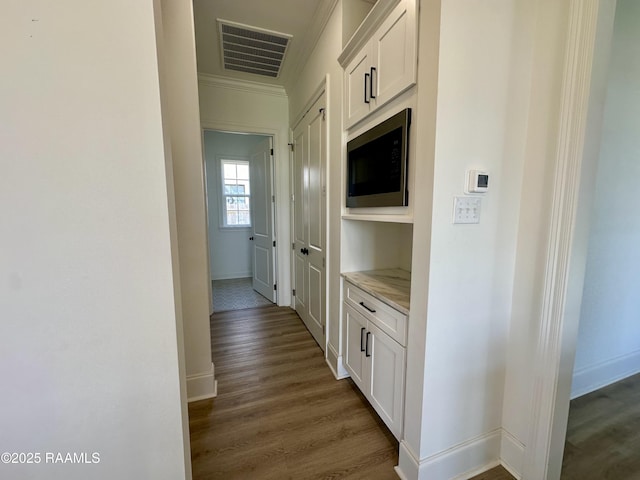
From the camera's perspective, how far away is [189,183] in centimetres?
171

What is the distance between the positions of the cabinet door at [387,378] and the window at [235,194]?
4127mm

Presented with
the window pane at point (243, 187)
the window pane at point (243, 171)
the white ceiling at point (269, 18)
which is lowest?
the window pane at point (243, 187)

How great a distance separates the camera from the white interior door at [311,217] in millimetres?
2357

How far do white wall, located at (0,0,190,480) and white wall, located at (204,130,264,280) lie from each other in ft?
13.9

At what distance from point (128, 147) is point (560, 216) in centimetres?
158

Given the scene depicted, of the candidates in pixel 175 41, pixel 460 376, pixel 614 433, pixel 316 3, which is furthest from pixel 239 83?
pixel 614 433

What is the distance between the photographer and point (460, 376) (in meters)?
1.25

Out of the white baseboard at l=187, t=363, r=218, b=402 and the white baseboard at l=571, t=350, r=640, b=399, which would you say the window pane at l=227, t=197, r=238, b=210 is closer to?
the white baseboard at l=187, t=363, r=218, b=402

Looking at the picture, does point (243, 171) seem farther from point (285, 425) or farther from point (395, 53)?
point (285, 425)

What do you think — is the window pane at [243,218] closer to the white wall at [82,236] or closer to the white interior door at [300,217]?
the white interior door at [300,217]

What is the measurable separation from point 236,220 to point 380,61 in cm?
436

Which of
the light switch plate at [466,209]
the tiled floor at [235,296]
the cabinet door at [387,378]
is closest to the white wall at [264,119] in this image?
the tiled floor at [235,296]

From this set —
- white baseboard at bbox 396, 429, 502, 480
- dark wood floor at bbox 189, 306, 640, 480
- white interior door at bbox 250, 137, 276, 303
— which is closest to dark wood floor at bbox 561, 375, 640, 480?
dark wood floor at bbox 189, 306, 640, 480

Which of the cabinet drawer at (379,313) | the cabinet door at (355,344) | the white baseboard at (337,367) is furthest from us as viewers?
the white baseboard at (337,367)
